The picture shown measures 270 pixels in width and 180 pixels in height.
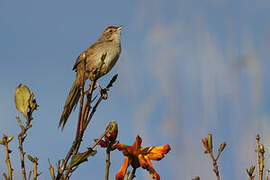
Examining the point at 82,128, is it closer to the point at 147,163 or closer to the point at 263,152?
the point at 147,163

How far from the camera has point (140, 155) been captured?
2.13 metres

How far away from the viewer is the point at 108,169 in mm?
2012

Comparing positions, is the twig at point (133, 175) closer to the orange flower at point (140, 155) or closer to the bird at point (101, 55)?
the orange flower at point (140, 155)

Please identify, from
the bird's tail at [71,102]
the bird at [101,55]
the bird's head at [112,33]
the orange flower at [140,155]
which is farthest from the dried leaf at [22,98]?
the bird's head at [112,33]

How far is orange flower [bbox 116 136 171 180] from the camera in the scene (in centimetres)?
207

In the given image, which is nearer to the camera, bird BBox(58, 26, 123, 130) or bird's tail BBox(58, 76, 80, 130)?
bird's tail BBox(58, 76, 80, 130)

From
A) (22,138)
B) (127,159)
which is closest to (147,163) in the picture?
(127,159)

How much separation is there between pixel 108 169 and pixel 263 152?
1.19 metres

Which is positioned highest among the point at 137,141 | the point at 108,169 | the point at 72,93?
→ the point at 72,93

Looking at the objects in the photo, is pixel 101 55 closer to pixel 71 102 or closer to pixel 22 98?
pixel 71 102

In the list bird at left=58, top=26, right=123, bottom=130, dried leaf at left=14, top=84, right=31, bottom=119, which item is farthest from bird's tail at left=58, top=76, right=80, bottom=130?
dried leaf at left=14, top=84, right=31, bottom=119

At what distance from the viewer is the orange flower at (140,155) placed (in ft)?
6.81

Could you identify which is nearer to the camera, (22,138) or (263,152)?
(22,138)

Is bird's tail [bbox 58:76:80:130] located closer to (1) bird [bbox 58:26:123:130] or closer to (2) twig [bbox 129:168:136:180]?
(1) bird [bbox 58:26:123:130]
